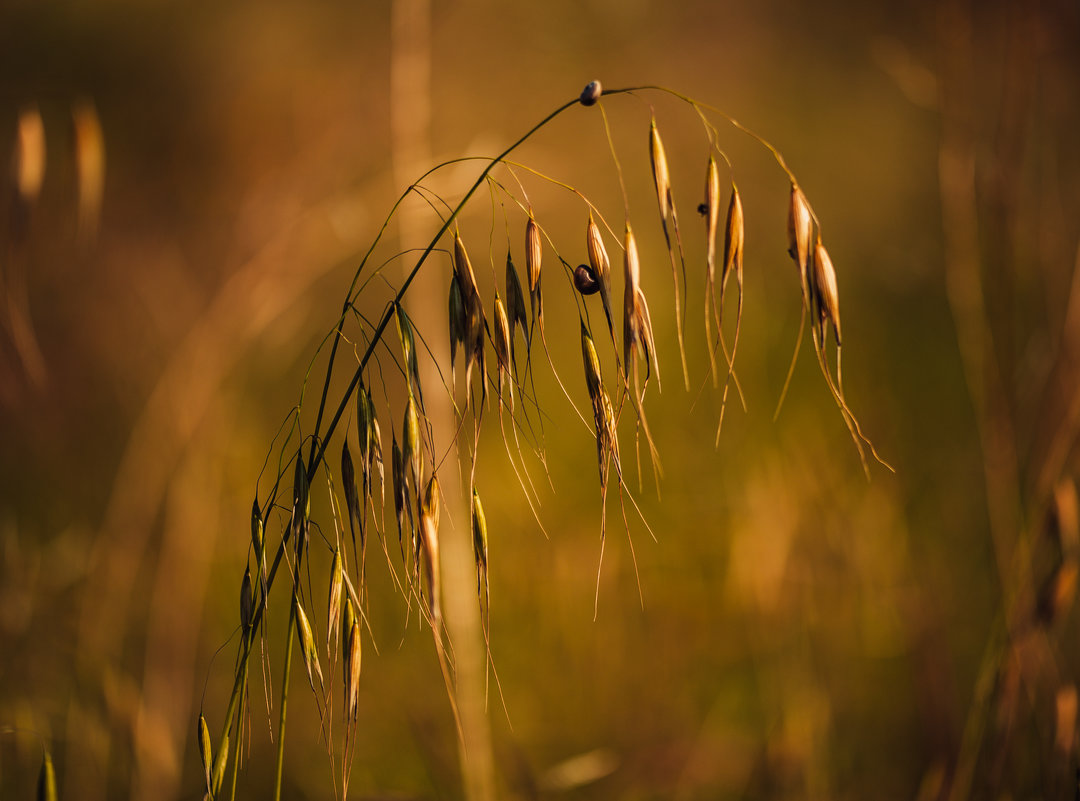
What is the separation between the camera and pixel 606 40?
2.84 meters

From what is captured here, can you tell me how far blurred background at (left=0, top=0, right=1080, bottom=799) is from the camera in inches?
36.0

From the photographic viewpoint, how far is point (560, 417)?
1900 mm

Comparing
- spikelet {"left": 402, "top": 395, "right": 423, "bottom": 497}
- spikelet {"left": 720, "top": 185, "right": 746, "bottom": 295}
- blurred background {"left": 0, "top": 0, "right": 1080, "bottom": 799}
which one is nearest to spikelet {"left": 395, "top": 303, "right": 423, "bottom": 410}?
spikelet {"left": 402, "top": 395, "right": 423, "bottom": 497}

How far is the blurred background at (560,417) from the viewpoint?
3.00 ft

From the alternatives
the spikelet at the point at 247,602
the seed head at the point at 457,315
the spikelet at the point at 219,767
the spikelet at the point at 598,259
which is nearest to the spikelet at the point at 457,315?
the seed head at the point at 457,315

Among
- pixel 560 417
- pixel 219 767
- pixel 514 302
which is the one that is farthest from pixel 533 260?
pixel 560 417

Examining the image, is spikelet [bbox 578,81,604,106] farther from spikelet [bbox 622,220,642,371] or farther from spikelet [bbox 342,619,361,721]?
spikelet [bbox 342,619,361,721]

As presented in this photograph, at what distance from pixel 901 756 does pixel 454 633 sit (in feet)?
2.77

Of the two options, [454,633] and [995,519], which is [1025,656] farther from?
[454,633]

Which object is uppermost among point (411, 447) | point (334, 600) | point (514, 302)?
point (514, 302)

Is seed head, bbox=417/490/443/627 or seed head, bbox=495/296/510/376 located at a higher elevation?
seed head, bbox=495/296/510/376

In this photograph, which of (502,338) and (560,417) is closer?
(502,338)

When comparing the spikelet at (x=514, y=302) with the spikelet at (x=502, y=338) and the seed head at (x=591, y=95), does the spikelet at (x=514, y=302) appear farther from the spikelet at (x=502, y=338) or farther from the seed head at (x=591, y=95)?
the seed head at (x=591, y=95)

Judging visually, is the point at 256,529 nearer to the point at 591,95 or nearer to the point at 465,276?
the point at 465,276
